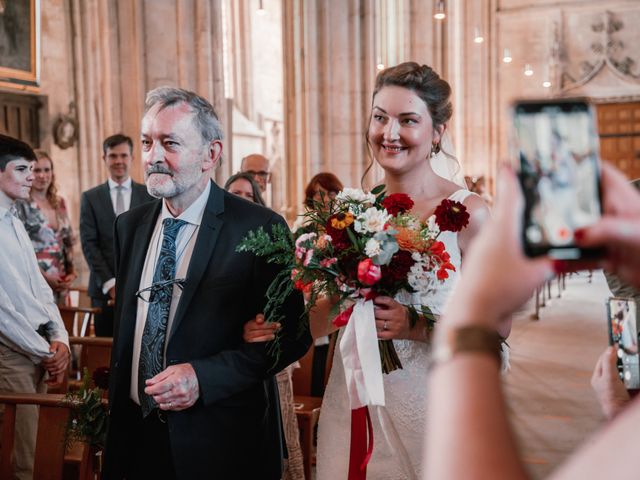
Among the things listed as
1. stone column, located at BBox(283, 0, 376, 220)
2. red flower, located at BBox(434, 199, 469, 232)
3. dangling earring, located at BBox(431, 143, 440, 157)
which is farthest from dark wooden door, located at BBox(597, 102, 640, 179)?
red flower, located at BBox(434, 199, 469, 232)

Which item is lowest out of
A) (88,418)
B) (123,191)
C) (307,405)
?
(307,405)

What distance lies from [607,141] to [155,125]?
80.7 feet

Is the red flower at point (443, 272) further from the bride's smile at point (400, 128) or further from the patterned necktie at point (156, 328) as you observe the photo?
the patterned necktie at point (156, 328)

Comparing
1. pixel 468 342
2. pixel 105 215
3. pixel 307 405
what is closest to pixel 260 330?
pixel 468 342

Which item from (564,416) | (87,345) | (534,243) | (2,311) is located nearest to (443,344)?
(534,243)

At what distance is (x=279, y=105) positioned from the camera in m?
23.3

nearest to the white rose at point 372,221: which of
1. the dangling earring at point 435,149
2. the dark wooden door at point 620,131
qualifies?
the dangling earring at point 435,149

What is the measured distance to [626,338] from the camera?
3.57ft

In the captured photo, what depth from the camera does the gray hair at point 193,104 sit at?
2506 mm

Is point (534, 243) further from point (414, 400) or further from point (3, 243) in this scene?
point (3, 243)

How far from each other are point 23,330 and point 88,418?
1032mm

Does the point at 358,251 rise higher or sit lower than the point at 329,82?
lower

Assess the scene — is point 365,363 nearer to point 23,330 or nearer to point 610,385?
point 610,385

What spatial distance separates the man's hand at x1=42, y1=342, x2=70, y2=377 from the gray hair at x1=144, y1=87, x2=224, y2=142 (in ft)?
6.21
